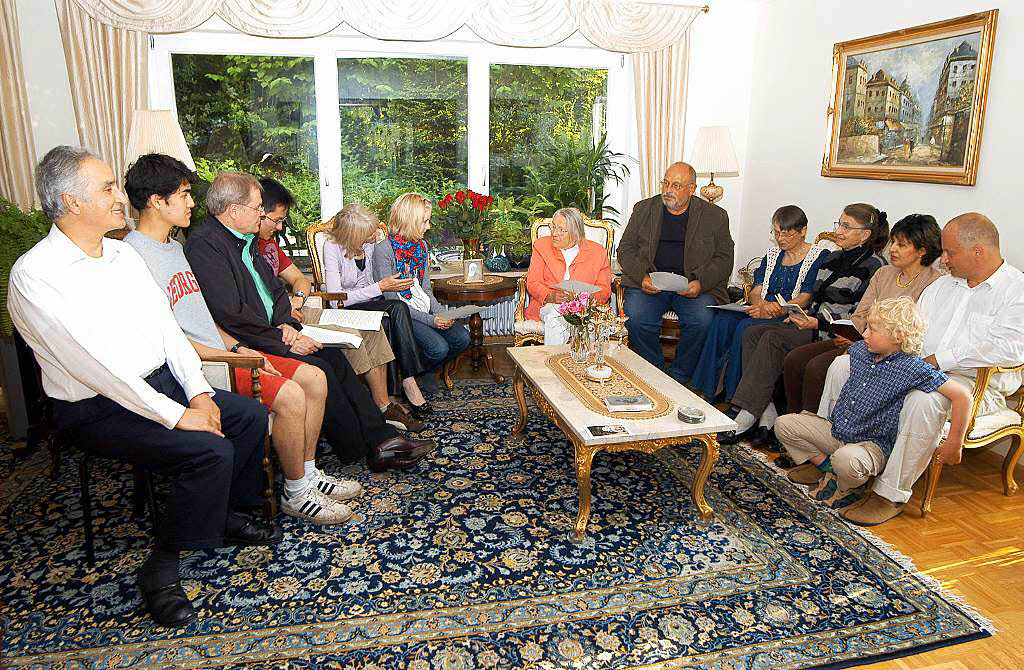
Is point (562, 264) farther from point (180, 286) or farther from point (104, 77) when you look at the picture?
point (104, 77)

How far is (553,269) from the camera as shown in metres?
4.83

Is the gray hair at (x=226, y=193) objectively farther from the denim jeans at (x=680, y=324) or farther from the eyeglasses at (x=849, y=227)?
the eyeglasses at (x=849, y=227)

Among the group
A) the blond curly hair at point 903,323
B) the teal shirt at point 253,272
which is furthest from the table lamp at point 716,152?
the teal shirt at point 253,272

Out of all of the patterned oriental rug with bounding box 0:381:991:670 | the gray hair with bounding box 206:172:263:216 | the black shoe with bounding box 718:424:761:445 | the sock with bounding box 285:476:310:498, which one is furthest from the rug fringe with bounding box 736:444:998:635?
the gray hair with bounding box 206:172:263:216

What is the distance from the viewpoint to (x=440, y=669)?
2.29 m

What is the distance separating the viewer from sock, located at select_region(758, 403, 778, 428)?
4.17 m

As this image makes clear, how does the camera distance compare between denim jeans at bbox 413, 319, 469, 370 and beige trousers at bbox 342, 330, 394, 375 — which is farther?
denim jeans at bbox 413, 319, 469, 370

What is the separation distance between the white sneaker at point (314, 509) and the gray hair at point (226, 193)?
4.56 feet

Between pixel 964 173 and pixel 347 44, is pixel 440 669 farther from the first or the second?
pixel 347 44

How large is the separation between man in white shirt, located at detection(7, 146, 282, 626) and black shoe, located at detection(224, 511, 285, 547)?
0.31 m

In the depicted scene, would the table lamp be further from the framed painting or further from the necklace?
the necklace

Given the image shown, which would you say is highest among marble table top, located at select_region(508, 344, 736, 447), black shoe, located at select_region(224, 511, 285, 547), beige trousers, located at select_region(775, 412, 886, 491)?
marble table top, located at select_region(508, 344, 736, 447)

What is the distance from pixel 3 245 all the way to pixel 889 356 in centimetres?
452

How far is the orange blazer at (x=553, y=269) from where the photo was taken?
484 cm
